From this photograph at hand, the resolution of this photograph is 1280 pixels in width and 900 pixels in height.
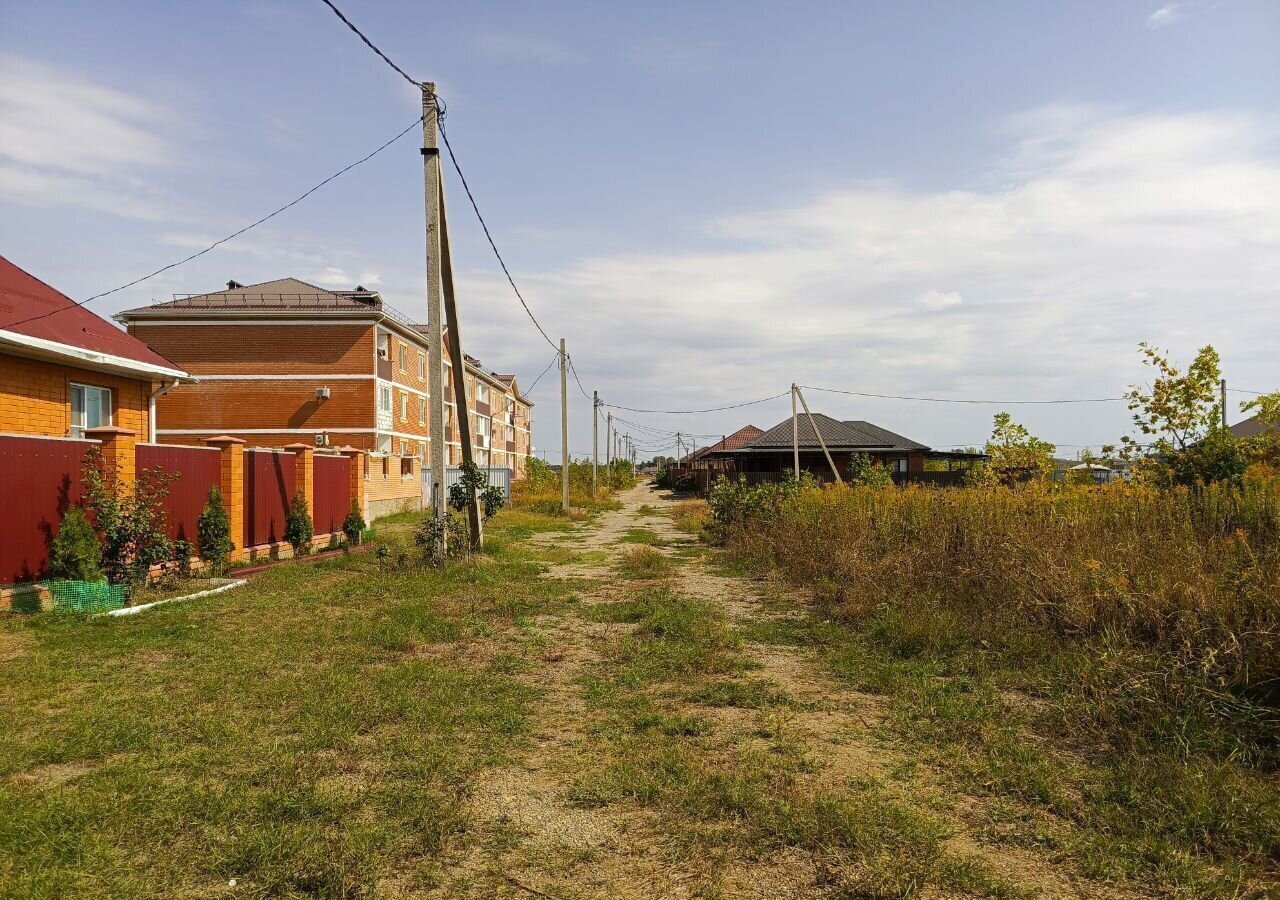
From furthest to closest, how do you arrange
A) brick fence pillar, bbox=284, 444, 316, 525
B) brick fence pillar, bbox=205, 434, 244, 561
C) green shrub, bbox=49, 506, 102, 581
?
brick fence pillar, bbox=284, 444, 316, 525 → brick fence pillar, bbox=205, 434, 244, 561 → green shrub, bbox=49, 506, 102, 581

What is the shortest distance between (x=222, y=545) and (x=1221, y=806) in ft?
36.6

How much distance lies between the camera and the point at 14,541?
7828 millimetres

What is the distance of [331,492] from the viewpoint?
15414 mm

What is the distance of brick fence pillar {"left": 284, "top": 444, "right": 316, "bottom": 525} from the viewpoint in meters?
13.8

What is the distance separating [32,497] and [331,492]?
7.38 m

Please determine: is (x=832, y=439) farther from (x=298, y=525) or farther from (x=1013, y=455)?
(x=298, y=525)

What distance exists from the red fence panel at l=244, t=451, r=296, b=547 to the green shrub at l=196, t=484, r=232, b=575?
1.24 m

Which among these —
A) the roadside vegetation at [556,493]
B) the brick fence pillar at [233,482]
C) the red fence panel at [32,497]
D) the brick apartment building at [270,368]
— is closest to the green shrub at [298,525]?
the brick fence pillar at [233,482]

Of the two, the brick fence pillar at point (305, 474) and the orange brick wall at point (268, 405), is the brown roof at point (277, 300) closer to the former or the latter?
the orange brick wall at point (268, 405)

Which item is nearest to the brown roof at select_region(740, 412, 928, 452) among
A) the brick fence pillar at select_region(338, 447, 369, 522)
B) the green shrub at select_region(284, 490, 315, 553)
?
the brick fence pillar at select_region(338, 447, 369, 522)

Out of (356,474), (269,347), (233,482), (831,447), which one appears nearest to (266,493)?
(233,482)

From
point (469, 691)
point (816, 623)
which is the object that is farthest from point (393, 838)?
point (816, 623)

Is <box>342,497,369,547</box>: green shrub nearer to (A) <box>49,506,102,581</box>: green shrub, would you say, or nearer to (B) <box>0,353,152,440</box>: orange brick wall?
(B) <box>0,353,152,440</box>: orange brick wall

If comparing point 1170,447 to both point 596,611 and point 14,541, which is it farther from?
point 14,541
